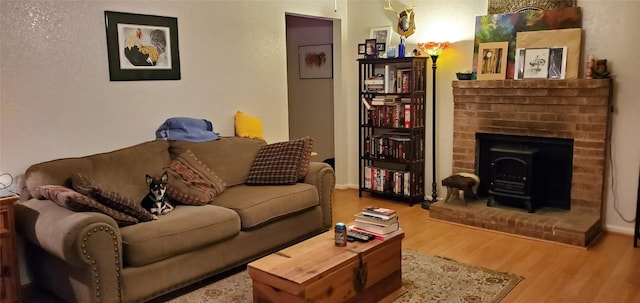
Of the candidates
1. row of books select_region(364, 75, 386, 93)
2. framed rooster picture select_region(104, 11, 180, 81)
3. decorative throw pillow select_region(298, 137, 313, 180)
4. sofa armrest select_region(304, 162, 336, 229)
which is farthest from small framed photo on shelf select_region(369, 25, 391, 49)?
framed rooster picture select_region(104, 11, 180, 81)

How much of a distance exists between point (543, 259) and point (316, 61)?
3718 millimetres

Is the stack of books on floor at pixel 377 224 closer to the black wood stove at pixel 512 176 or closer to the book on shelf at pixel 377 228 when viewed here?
the book on shelf at pixel 377 228

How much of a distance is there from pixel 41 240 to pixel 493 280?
2.68 metres

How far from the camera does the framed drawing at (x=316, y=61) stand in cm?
622

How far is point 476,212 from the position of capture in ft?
14.2

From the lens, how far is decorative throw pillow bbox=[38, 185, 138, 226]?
9.01 feet

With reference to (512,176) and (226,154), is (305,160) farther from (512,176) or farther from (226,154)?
(512,176)

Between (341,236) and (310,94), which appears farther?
(310,94)

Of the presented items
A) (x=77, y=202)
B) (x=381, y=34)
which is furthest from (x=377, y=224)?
(x=381, y=34)

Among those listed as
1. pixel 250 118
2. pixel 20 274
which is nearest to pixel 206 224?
pixel 20 274

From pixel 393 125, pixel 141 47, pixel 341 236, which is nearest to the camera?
pixel 341 236

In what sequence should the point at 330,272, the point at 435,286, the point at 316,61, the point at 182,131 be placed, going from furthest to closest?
the point at 316,61 → the point at 182,131 → the point at 435,286 → the point at 330,272

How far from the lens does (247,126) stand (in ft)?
15.0

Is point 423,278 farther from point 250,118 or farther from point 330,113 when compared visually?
point 330,113
